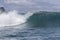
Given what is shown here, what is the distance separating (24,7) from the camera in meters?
42.6

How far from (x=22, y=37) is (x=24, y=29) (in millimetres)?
3476

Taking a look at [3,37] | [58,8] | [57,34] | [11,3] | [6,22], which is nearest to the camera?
[3,37]

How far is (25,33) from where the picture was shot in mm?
25766

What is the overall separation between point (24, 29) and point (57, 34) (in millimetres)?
3237

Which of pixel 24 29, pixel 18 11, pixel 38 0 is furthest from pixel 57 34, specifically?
pixel 38 0

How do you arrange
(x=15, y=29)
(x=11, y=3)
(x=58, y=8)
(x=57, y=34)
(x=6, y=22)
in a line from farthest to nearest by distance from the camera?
(x=58, y=8)
(x=11, y=3)
(x=6, y=22)
(x=15, y=29)
(x=57, y=34)

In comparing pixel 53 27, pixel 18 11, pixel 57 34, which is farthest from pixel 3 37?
pixel 18 11

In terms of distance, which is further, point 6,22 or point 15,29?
point 6,22

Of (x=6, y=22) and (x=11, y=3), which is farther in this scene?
(x=11, y=3)

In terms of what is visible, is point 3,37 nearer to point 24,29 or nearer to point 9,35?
point 9,35

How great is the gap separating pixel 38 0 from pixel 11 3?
4.80m

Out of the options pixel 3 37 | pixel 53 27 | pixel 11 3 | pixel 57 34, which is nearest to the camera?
pixel 3 37

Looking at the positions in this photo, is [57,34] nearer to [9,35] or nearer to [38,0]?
[9,35]

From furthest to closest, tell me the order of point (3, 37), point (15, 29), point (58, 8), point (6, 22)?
1. point (58, 8)
2. point (6, 22)
3. point (15, 29)
4. point (3, 37)
